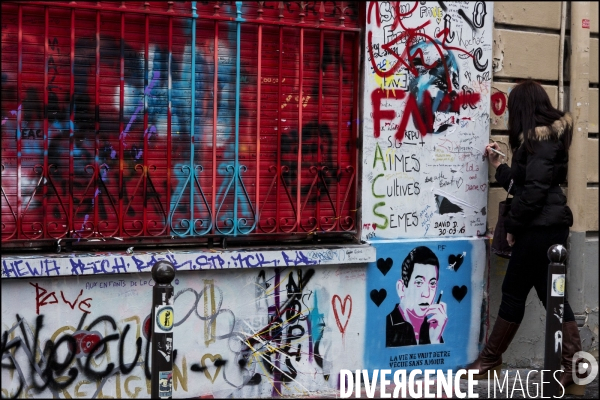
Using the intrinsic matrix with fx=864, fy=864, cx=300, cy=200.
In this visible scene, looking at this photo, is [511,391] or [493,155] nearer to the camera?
[511,391]

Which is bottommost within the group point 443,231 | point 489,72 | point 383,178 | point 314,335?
point 314,335

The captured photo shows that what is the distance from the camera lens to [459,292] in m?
6.84

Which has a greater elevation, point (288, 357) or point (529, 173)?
point (529, 173)

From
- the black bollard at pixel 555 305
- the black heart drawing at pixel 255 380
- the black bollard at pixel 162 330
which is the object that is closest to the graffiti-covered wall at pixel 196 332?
the black heart drawing at pixel 255 380

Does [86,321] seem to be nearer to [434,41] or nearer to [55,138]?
[55,138]

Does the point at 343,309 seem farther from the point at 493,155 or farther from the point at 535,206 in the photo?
the point at 493,155

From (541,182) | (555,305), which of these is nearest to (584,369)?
(555,305)

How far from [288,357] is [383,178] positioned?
Result: 1515 mm

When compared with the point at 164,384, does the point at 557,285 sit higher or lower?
higher

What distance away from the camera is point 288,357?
20.2ft

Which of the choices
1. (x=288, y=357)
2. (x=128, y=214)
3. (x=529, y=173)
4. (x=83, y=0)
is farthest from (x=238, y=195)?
(x=529, y=173)

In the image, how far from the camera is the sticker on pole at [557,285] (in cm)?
548

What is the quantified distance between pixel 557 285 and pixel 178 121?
2.72 m

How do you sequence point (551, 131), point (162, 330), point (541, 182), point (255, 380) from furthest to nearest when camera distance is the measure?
point (551, 131) → point (541, 182) → point (255, 380) → point (162, 330)
